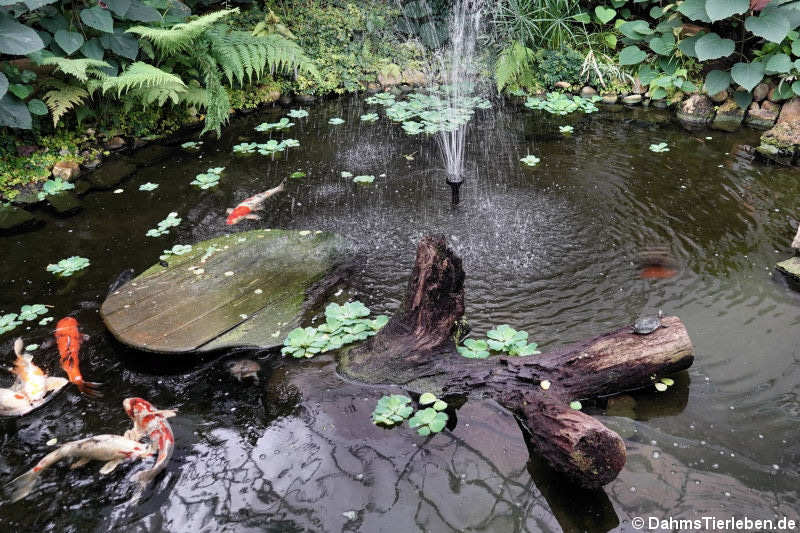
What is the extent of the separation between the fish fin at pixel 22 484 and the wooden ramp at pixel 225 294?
2.66ft

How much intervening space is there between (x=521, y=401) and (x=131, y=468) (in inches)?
72.1

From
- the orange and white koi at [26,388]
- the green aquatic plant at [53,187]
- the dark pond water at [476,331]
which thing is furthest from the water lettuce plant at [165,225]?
the orange and white koi at [26,388]

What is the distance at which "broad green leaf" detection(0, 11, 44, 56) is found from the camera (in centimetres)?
470

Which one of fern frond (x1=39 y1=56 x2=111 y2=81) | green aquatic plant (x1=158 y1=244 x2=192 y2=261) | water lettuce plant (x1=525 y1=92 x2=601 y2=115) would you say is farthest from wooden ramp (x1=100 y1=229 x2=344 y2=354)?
water lettuce plant (x1=525 y1=92 x2=601 y2=115)

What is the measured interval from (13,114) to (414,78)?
459 centimetres

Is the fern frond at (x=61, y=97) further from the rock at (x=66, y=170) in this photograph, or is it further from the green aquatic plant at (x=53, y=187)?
the green aquatic plant at (x=53, y=187)

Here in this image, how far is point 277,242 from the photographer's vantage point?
13.6 feet

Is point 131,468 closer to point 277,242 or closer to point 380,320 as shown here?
point 380,320

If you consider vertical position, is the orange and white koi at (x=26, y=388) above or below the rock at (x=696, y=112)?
below

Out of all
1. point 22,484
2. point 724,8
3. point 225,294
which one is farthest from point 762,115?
point 22,484

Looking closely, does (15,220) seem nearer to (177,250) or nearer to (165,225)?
(165,225)

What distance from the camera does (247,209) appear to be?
4.70 m

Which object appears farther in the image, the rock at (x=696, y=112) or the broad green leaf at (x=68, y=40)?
the rock at (x=696, y=112)

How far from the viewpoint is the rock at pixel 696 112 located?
20.4ft
